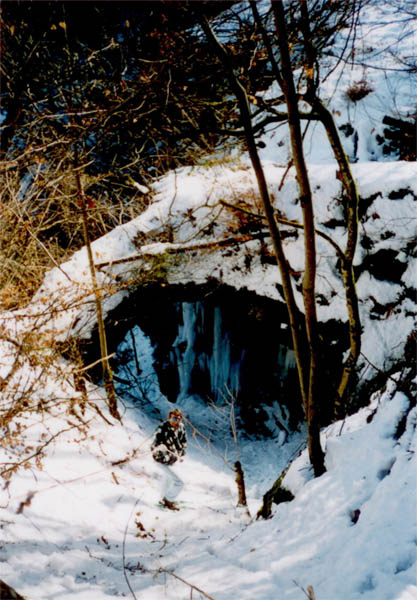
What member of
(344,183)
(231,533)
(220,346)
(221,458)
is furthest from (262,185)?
(221,458)

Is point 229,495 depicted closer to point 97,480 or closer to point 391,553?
point 97,480

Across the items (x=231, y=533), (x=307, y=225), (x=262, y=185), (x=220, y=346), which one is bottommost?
(x=231, y=533)

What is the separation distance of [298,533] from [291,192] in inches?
315

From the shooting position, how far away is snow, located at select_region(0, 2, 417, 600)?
2715mm

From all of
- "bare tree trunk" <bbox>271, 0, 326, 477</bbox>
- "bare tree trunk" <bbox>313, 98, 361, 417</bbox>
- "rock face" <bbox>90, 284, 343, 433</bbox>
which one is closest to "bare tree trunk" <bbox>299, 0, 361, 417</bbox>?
"bare tree trunk" <bbox>313, 98, 361, 417</bbox>

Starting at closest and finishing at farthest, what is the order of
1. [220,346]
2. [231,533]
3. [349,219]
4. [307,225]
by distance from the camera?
[307,225], [349,219], [231,533], [220,346]

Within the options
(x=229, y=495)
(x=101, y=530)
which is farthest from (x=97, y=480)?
(x=229, y=495)

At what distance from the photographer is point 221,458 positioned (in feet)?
33.0

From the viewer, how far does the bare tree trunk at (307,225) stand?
251 centimetres

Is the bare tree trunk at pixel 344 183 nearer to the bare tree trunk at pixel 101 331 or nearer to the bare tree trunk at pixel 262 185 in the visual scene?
the bare tree trunk at pixel 262 185

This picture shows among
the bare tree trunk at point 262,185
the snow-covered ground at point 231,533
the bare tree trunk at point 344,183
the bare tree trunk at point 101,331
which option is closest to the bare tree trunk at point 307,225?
the bare tree trunk at point 262,185

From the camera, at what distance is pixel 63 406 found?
25.0ft

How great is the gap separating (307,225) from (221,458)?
342 inches

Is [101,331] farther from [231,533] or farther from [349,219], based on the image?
[349,219]
